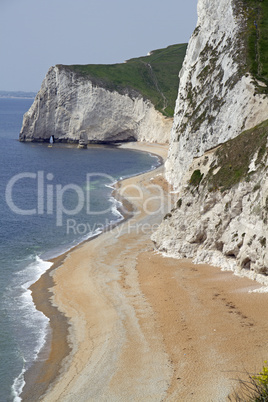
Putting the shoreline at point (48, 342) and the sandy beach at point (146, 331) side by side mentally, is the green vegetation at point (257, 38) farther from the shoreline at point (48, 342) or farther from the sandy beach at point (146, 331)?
the shoreline at point (48, 342)

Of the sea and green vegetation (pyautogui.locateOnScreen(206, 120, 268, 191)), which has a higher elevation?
green vegetation (pyautogui.locateOnScreen(206, 120, 268, 191))

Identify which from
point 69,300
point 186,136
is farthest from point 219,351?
point 186,136

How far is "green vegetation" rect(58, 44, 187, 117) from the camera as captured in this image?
12681 cm

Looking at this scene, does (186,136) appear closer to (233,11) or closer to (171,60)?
(233,11)

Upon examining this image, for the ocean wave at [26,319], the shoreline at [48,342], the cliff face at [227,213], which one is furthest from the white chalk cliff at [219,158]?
the ocean wave at [26,319]

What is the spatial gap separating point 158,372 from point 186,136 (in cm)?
4198

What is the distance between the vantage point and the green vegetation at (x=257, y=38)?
164 feet

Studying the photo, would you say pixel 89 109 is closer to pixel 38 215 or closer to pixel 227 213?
pixel 38 215

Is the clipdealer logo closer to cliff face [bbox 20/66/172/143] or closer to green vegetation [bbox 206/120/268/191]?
green vegetation [bbox 206/120/268/191]

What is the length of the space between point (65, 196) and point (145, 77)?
82.6 m

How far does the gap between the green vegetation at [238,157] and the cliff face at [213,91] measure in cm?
1241

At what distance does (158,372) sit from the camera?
829 inches

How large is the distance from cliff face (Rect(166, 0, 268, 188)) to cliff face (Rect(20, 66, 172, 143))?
2211 inches

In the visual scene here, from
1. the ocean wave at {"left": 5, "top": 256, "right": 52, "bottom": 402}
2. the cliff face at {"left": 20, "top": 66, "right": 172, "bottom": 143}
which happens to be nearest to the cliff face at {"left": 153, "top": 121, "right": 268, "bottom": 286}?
the ocean wave at {"left": 5, "top": 256, "right": 52, "bottom": 402}
